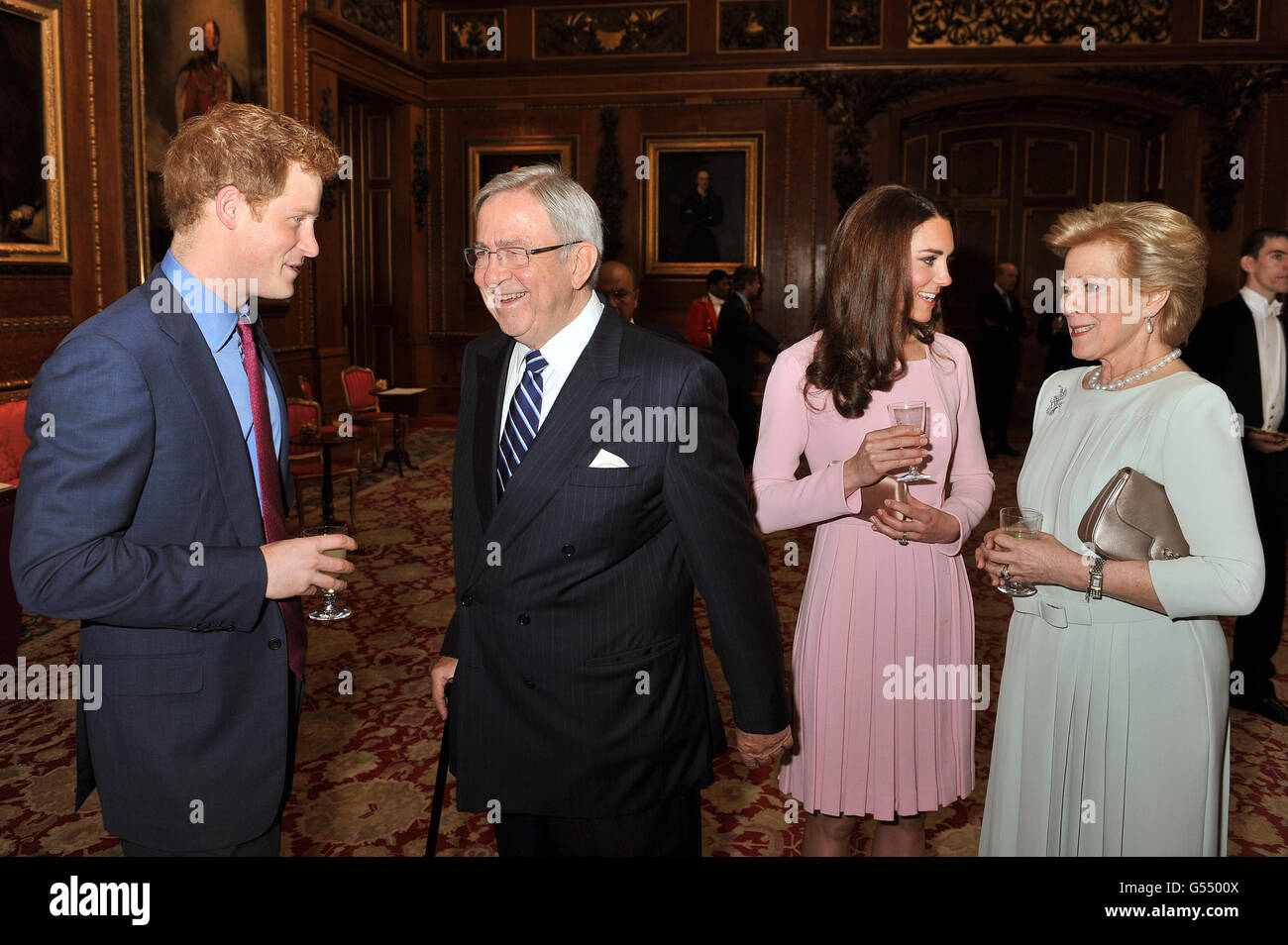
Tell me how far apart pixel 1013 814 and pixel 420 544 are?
5682 millimetres

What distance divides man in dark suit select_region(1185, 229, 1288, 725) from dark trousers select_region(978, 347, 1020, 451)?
694 centimetres

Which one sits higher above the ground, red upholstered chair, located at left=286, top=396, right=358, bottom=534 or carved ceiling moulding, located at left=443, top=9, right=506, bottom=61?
carved ceiling moulding, located at left=443, top=9, right=506, bottom=61

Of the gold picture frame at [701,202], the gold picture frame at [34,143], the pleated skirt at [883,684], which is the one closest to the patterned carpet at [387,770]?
the pleated skirt at [883,684]

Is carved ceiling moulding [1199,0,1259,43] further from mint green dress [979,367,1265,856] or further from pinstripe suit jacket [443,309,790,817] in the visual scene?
pinstripe suit jacket [443,309,790,817]

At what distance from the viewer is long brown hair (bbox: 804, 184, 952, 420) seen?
7.88 ft

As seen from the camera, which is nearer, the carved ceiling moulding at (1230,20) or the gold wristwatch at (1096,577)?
the gold wristwatch at (1096,577)

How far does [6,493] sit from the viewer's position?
4328 mm

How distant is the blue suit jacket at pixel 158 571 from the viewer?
1595 millimetres

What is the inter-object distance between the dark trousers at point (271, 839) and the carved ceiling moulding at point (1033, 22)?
467 inches

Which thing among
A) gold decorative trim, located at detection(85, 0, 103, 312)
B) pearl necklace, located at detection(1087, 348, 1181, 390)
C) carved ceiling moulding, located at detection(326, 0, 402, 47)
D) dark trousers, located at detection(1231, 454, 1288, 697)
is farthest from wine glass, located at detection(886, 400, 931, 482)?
carved ceiling moulding, located at detection(326, 0, 402, 47)

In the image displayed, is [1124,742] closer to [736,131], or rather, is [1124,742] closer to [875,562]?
[875,562]

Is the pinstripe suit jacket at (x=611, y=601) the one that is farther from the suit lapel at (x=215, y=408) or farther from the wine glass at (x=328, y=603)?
the suit lapel at (x=215, y=408)
